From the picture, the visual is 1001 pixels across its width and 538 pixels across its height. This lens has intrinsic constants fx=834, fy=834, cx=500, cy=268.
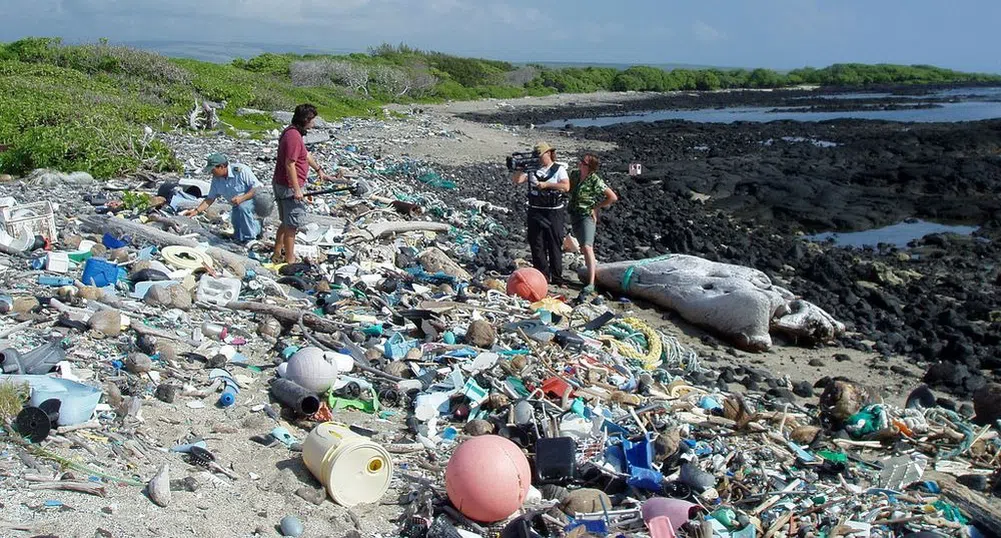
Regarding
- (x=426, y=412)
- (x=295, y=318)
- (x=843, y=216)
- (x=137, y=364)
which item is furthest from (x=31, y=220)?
(x=843, y=216)

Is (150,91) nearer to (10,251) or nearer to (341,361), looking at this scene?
(10,251)

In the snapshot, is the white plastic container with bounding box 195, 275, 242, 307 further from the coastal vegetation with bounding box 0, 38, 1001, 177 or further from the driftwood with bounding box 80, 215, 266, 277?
the coastal vegetation with bounding box 0, 38, 1001, 177

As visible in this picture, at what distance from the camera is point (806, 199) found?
21047mm

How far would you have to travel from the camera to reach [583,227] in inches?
404

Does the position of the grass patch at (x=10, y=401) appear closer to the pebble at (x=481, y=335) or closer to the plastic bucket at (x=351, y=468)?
the plastic bucket at (x=351, y=468)

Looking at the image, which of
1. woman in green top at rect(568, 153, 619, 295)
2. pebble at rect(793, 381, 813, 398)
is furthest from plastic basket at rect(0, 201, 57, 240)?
pebble at rect(793, 381, 813, 398)

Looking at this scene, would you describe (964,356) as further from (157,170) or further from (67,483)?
(157,170)

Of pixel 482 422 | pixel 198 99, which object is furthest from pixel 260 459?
pixel 198 99

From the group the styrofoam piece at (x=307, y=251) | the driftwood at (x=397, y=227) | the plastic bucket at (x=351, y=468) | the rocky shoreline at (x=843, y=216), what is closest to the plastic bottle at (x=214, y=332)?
the plastic bucket at (x=351, y=468)

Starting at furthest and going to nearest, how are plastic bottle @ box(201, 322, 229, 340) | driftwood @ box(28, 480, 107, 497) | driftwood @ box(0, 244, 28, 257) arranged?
driftwood @ box(0, 244, 28, 257), plastic bottle @ box(201, 322, 229, 340), driftwood @ box(28, 480, 107, 497)

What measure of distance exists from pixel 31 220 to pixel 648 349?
22.1 ft

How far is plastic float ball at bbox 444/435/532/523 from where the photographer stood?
4.93 metres

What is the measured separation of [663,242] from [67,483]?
1169cm

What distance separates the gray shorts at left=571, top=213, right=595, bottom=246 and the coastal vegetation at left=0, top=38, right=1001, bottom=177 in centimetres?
778
